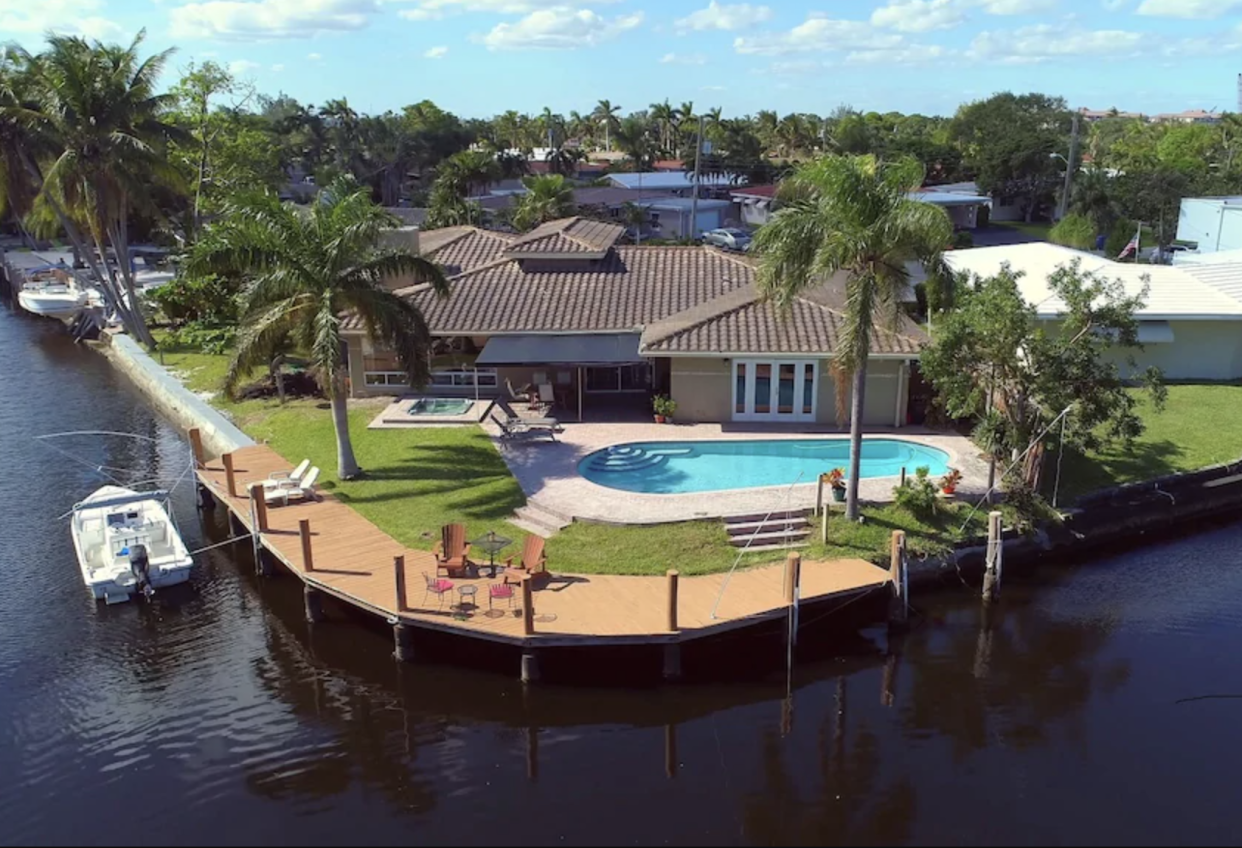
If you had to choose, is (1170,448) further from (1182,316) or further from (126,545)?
(126,545)

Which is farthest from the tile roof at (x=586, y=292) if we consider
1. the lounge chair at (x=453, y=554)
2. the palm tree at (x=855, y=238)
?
the lounge chair at (x=453, y=554)

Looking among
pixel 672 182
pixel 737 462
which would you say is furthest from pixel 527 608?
pixel 672 182

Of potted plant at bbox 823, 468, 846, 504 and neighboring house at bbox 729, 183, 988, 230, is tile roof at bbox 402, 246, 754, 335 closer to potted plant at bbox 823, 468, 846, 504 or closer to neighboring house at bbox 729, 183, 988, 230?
potted plant at bbox 823, 468, 846, 504

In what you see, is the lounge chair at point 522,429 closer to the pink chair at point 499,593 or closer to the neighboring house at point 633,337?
the neighboring house at point 633,337

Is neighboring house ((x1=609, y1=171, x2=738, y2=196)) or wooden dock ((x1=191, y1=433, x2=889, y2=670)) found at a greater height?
neighboring house ((x1=609, y1=171, x2=738, y2=196))

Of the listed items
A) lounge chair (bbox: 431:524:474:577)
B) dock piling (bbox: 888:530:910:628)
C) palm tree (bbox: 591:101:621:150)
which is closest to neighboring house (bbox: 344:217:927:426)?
dock piling (bbox: 888:530:910:628)
